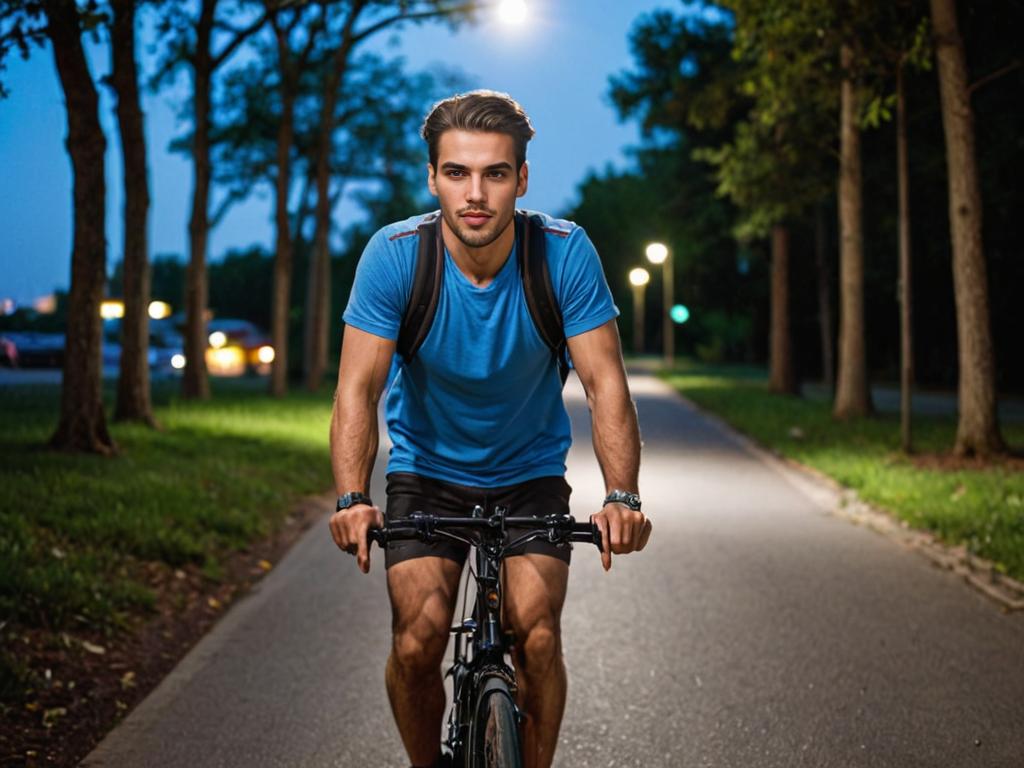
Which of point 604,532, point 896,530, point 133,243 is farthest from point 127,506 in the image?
point 133,243

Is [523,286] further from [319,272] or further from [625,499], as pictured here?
[319,272]

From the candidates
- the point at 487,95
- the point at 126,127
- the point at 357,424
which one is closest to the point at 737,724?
the point at 357,424

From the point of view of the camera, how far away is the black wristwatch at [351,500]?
317 centimetres

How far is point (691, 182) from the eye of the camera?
3484cm

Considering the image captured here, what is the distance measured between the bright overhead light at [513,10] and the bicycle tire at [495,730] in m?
14.0

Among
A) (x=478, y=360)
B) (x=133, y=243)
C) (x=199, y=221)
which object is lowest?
(x=478, y=360)

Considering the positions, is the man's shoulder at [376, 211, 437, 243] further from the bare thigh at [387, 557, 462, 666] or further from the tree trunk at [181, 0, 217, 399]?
the tree trunk at [181, 0, 217, 399]

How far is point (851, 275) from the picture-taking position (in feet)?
72.5

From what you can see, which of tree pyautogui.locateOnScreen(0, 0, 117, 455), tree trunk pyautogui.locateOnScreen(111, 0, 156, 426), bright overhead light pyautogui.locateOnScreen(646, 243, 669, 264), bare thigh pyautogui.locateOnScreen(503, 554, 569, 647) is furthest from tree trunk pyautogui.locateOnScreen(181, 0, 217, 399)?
bright overhead light pyautogui.locateOnScreen(646, 243, 669, 264)

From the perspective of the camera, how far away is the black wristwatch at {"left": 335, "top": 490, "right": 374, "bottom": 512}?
10.4 ft

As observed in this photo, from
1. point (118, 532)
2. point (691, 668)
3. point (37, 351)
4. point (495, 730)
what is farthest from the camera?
point (37, 351)

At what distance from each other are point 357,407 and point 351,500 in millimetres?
327

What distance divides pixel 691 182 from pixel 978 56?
1454cm

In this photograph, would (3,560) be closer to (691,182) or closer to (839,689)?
(839,689)
